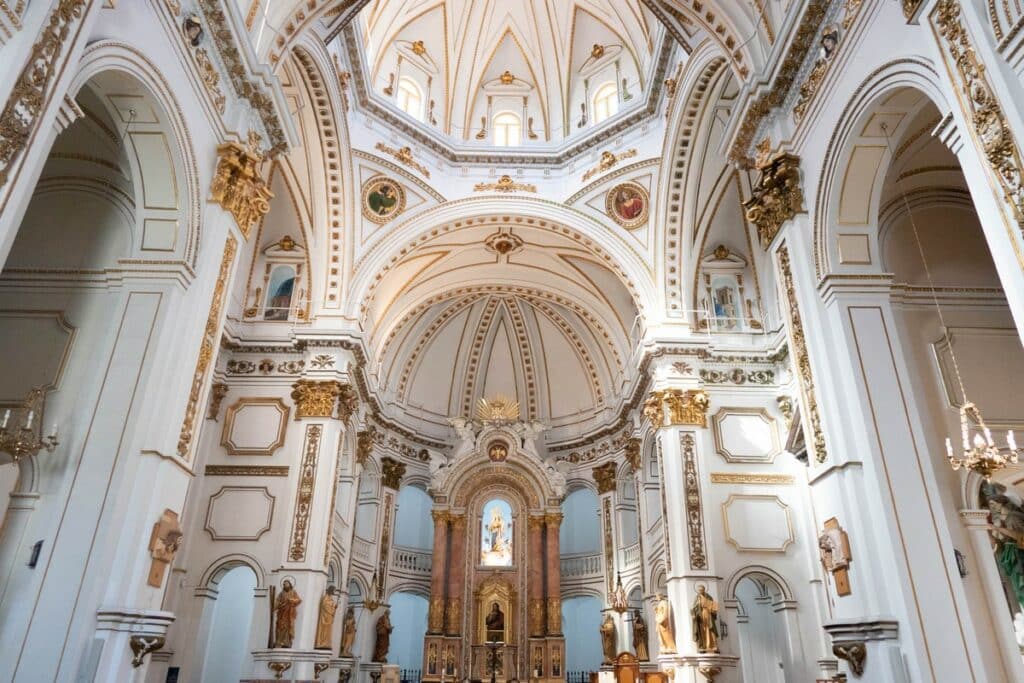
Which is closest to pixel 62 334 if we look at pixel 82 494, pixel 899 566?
pixel 82 494

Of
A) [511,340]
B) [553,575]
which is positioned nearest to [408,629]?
[553,575]

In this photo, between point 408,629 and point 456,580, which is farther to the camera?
point 408,629

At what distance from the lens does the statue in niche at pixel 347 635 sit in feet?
59.7

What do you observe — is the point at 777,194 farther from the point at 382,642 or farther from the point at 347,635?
the point at 382,642

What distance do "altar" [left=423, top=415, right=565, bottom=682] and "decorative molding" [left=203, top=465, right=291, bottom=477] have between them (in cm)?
758

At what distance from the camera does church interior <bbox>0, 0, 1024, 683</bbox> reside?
7.04 metres

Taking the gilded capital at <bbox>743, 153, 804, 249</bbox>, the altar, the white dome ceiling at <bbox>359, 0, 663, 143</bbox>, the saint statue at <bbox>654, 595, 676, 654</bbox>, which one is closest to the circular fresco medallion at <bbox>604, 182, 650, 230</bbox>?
the white dome ceiling at <bbox>359, 0, 663, 143</bbox>

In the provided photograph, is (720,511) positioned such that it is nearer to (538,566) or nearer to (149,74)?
(538,566)

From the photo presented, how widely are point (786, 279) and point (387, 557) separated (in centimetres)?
1596

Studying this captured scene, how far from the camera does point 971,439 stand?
8992 millimetres

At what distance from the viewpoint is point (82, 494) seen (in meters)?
7.40

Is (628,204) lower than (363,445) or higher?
higher

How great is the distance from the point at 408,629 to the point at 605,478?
829 cm

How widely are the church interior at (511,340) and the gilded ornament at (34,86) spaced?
4 cm
